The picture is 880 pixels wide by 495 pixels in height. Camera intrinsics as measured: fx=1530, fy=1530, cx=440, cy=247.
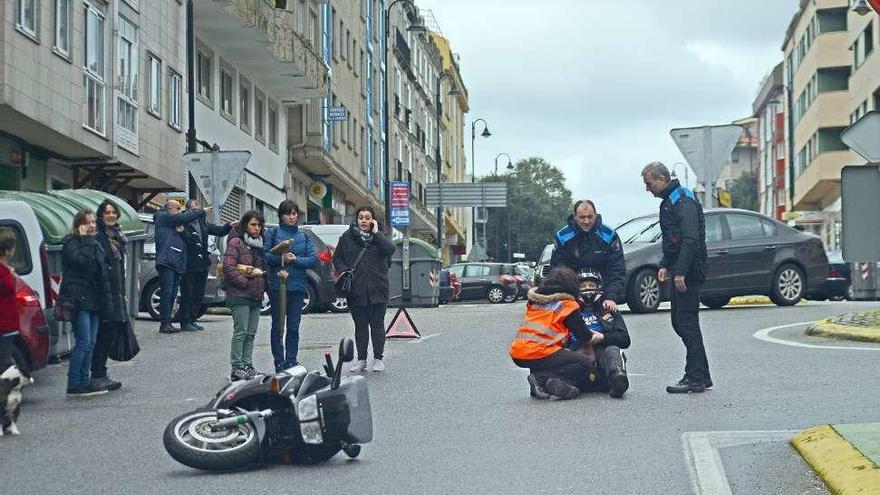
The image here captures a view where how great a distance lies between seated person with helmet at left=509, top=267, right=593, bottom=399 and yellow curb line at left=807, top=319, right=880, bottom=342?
5.68 meters

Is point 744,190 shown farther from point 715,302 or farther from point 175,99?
point 715,302

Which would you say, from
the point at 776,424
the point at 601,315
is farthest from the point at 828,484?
the point at 601,315

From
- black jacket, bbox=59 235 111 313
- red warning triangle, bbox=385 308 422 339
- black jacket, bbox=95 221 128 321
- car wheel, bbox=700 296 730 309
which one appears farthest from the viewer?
car wheel, bbox=700 296 730 309

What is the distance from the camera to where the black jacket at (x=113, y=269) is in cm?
1373

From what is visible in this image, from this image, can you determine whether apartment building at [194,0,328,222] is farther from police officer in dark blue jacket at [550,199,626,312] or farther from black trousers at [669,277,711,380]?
black trousers at [669,277,711,380]

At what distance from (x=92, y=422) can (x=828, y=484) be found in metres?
6.11

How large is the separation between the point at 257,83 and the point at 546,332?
3228 cm

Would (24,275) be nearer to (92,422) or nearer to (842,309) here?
(92,422)

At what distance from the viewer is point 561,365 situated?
1212 cm

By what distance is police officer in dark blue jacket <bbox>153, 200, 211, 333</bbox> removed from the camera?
20.4 metres

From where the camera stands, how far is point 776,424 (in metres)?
10.2

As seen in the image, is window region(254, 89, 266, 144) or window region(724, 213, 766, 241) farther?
window region(254, 89, 266, 144)

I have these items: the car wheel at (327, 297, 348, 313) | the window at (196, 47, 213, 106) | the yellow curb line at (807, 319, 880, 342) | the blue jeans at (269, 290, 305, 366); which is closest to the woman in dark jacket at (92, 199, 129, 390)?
the blue jeans at (269, 290, 305, 366)

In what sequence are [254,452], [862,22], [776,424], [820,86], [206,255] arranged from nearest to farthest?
[254,452]
[776,424]
[206,255]
[862,22]
[820,86]
